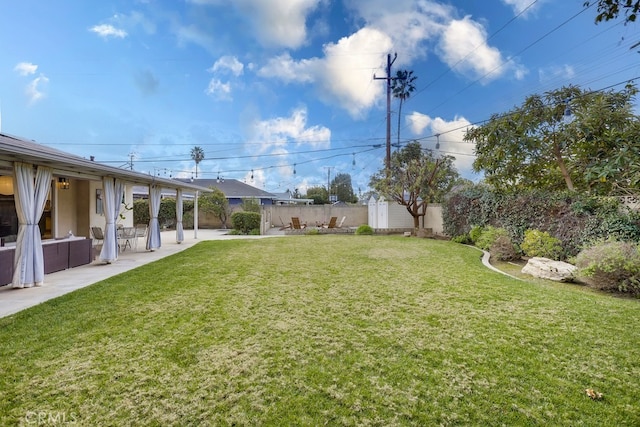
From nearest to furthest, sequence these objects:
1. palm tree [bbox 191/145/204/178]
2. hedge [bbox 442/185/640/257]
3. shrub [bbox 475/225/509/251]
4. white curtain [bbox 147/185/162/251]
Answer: hedge [bbox 442/185/640/257] < shrub [bbox 475/225/509/251] < white curtain [bbox 147/185/162/251] < palm tree [bbox 191/145/204/178]

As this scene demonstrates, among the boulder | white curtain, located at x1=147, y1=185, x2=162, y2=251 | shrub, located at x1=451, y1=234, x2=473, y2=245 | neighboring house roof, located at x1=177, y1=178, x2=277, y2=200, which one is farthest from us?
neighboring house roof, located at x1=177, y1=178, x2=277, y2=200

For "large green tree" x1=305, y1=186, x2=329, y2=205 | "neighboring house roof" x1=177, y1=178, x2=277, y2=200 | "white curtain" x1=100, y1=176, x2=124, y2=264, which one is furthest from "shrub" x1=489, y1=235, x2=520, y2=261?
"large green tree" x1=305, y1=186, x2=329, y2=205

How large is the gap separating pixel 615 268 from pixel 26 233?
10.9 m

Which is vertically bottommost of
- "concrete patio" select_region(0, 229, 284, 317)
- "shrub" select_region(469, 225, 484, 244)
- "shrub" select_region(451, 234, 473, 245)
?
"concrete patio" select_region(0, 229, 284, 317)

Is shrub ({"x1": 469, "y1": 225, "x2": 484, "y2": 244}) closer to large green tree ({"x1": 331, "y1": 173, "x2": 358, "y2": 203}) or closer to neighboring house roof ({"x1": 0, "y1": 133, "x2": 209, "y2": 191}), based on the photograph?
neighboring house roof ({"x1": 0, "y1": 133, "x2": 209, "y2": 191})

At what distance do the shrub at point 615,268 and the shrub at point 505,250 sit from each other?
9.51ft

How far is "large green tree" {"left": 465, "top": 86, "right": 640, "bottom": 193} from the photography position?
8188mm

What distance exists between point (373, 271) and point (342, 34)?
1432cm

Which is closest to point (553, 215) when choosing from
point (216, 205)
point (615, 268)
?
point (615, 268)

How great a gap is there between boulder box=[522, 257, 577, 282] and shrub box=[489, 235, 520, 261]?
1.72 m

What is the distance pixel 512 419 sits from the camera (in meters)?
2.17

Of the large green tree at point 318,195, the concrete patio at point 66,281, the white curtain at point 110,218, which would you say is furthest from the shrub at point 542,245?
the large green tree at point 318,195

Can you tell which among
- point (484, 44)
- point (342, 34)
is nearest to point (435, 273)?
point (484, 44)

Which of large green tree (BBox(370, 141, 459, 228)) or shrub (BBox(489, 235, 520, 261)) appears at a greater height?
large green tree (BBox(370, 141, 459, 228))
